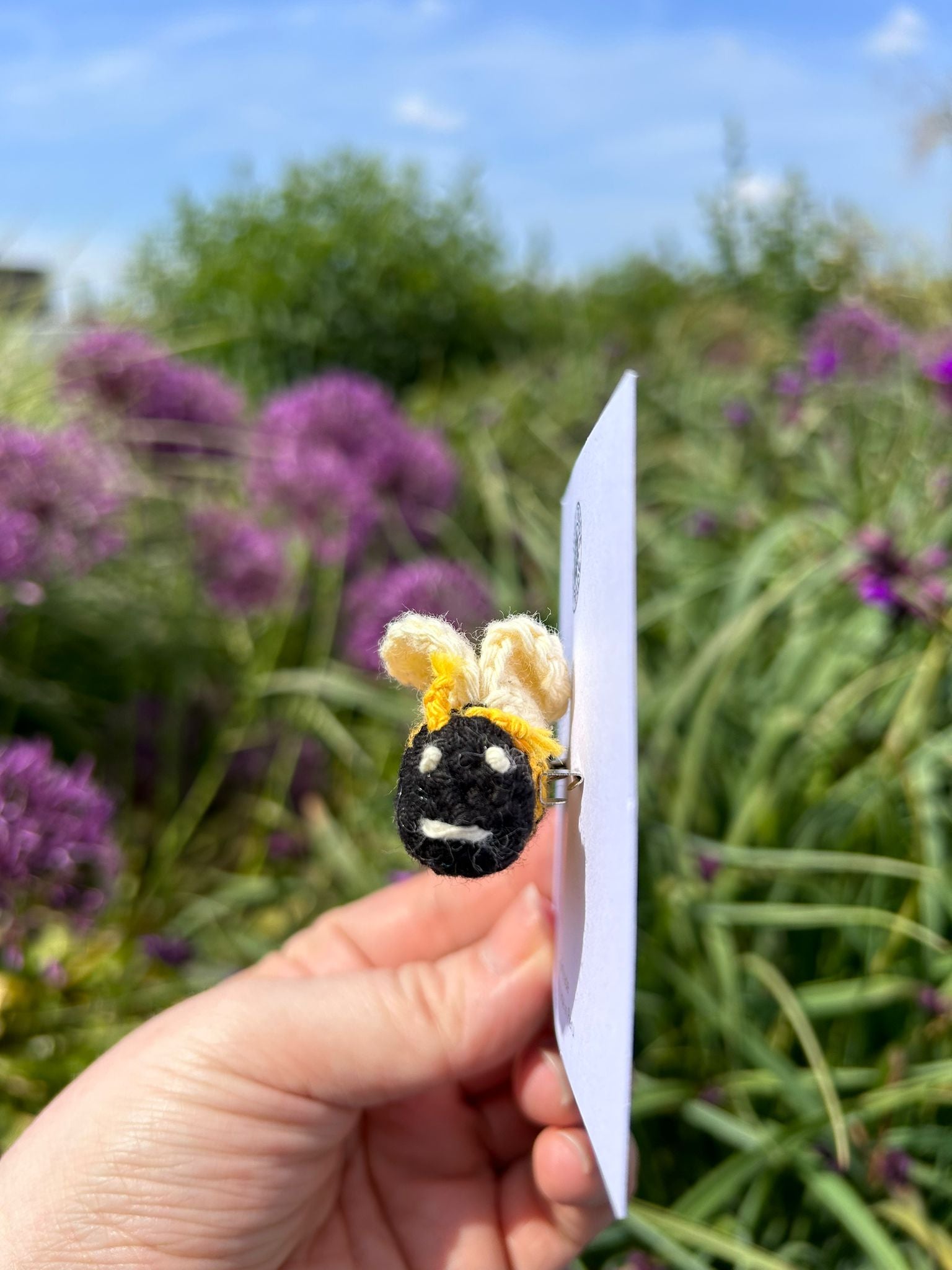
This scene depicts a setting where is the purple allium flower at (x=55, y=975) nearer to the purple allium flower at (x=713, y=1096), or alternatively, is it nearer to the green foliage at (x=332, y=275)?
the purple allium flower at (x=713, y=1096)

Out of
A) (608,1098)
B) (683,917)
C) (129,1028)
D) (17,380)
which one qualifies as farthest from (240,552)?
(608,1098)

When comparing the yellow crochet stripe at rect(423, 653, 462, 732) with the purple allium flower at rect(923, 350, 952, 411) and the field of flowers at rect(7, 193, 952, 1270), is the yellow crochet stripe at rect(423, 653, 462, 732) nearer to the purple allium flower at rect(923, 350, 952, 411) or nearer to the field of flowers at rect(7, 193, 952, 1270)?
the field of flowers at rect(7, 193, 952, 1270)

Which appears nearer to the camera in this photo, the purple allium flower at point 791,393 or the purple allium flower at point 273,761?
the purple allium flower at point 273,761

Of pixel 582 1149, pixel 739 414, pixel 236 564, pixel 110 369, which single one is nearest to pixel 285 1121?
pixel 582 1149

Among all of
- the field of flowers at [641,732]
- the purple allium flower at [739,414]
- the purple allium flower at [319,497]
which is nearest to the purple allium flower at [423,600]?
the field of flowers at [641,732]

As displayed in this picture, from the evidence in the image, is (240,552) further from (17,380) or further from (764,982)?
(764,982)

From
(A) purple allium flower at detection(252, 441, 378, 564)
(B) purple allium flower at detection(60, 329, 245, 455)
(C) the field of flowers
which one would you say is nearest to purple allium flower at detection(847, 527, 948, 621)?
(C) the field of flowers

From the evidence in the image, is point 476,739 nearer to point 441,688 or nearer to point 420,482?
point 441,688

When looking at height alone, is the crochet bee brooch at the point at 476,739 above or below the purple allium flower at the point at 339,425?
below
